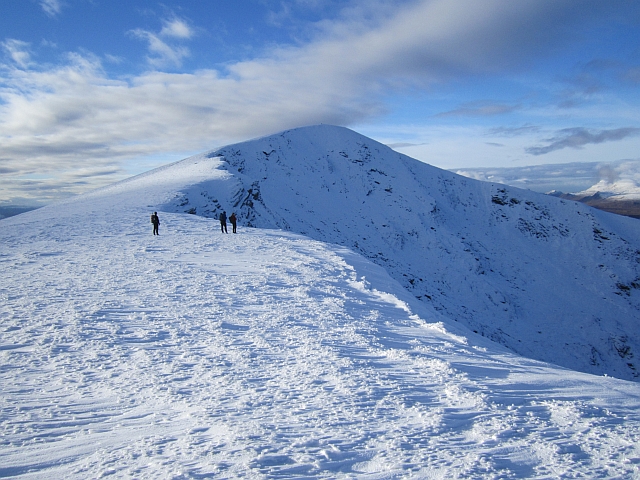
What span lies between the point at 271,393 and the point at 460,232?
45.6 meters

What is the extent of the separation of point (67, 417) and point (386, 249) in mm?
38501

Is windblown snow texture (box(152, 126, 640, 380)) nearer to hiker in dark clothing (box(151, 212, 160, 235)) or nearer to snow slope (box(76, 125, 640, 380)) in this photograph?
snow slope (box(76, 125, 640, 380))

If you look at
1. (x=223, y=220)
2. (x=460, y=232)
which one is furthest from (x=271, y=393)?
(x=460, y=232)

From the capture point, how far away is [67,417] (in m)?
4.96

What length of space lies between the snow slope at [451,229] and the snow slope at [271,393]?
751 inches

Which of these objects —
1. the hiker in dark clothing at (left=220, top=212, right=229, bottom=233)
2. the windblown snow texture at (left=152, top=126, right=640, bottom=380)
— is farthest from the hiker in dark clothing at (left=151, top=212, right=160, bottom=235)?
the windblown snow texture at (left=152, top=126, right=640, bottom=380)

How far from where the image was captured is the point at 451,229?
47406 mm

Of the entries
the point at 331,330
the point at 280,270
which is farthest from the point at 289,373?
the point at 280,270

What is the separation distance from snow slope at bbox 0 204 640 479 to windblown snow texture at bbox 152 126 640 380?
1983 cm

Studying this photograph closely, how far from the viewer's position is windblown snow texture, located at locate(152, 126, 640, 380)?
3272cm

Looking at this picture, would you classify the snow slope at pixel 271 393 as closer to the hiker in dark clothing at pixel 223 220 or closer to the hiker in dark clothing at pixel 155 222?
the hiker in dark clothing at pixel 155 222

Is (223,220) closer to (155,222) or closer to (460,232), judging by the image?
(155,222)

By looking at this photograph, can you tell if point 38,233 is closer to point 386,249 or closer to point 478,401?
point 478,401

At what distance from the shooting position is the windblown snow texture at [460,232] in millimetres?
32719
